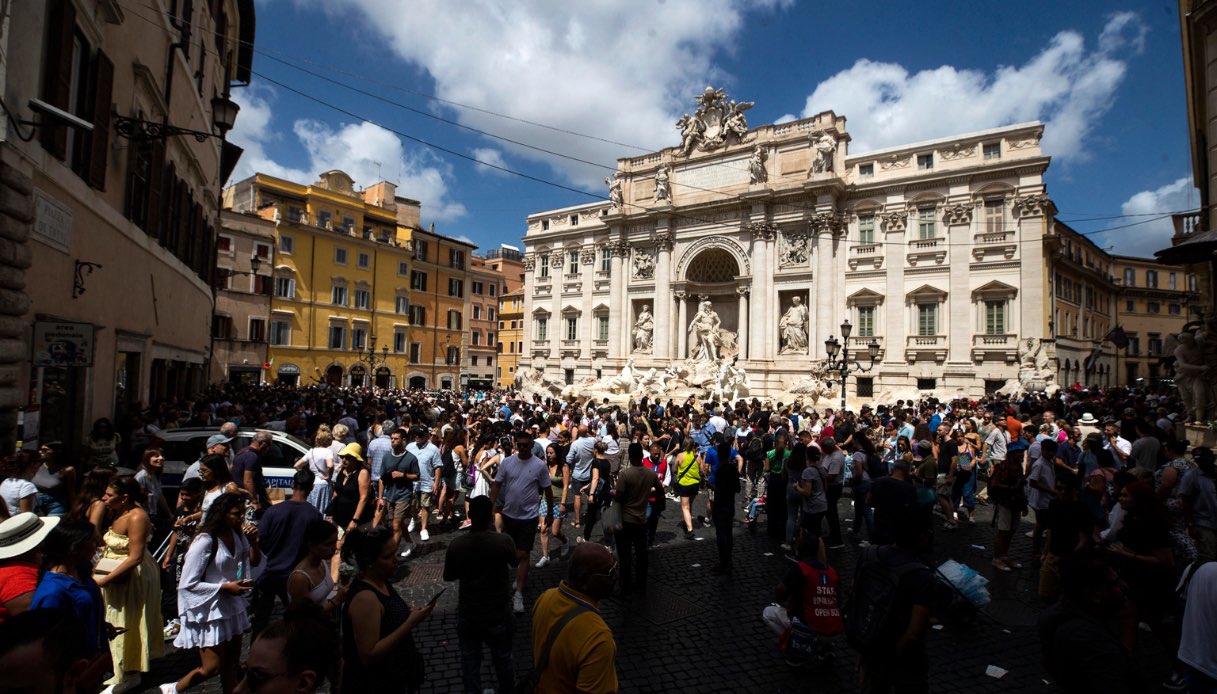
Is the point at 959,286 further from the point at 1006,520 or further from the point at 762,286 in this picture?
the point at 1006,520

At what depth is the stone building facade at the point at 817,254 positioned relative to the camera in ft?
78.6

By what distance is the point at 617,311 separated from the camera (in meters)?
34.3

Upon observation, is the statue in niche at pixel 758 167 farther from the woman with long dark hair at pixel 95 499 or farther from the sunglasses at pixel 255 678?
the sunglasses at pixel 255 678

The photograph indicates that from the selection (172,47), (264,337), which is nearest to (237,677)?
(172,47)

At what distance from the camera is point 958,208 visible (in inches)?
973

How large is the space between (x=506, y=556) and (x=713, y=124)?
31.0 meters

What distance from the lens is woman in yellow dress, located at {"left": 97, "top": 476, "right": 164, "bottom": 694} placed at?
3.96 m

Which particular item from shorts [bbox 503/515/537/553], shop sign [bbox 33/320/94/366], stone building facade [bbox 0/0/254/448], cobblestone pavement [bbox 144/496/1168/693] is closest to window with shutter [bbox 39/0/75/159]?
stone building facade [bbox 0/0/254/448]

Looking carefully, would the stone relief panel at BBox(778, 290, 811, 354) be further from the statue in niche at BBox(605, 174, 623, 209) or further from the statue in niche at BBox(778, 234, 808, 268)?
the statue in niche at BBox(605, 174, 623, 209)

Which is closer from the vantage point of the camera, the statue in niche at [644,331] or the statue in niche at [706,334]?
the statue in niche at [706,334]

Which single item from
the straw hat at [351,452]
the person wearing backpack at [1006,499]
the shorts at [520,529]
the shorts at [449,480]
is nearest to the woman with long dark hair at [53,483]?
the straw hat at [351,452]

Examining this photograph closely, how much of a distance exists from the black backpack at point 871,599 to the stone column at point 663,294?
28.0 metres

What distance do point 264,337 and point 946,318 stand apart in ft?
112

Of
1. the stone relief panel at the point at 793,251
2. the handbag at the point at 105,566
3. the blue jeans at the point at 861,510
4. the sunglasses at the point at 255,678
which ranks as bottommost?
the blue jeans at the point at 861,510
